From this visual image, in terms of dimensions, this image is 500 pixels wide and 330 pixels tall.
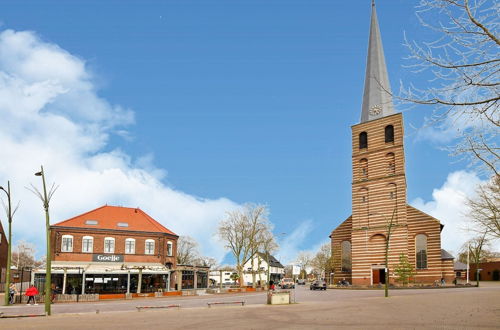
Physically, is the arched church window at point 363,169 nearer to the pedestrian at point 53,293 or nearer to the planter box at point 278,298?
the planter box at point 278,298

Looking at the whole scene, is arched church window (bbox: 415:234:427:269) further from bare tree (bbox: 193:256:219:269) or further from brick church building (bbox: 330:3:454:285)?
bare tree (bbox: 193:256:219:269)

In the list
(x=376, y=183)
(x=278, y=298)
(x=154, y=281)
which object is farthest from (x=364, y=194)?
(x=278, y=298)

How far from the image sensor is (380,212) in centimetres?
6062

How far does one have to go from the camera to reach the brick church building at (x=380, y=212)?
193 feet

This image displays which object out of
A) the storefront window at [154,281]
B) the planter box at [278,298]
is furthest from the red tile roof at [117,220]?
the planter box at [278,298]

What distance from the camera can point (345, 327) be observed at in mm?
15789

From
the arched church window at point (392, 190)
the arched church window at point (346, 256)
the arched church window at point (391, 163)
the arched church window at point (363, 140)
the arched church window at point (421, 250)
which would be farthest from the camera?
the arched church window at point (346, 256)

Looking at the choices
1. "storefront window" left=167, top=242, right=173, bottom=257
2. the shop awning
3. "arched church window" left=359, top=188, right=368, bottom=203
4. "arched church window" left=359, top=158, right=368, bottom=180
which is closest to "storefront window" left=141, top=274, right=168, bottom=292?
the shop awning

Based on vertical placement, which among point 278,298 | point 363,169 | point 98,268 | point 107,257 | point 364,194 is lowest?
point 278,298

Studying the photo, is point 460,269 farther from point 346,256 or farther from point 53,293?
point 53,293

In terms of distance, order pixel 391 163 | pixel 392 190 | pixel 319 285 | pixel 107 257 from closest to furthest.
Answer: pixel 107 257 → pixel 319 285 → pixel 392 190 → pixel 391 163

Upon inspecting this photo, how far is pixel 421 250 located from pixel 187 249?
55494mm

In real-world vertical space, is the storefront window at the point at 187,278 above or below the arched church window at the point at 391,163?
below

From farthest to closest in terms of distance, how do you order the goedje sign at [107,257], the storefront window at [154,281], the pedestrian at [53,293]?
the storefront window at [154,281] → the goedje sign at [107,257] → the pedestrian at [53,293]
